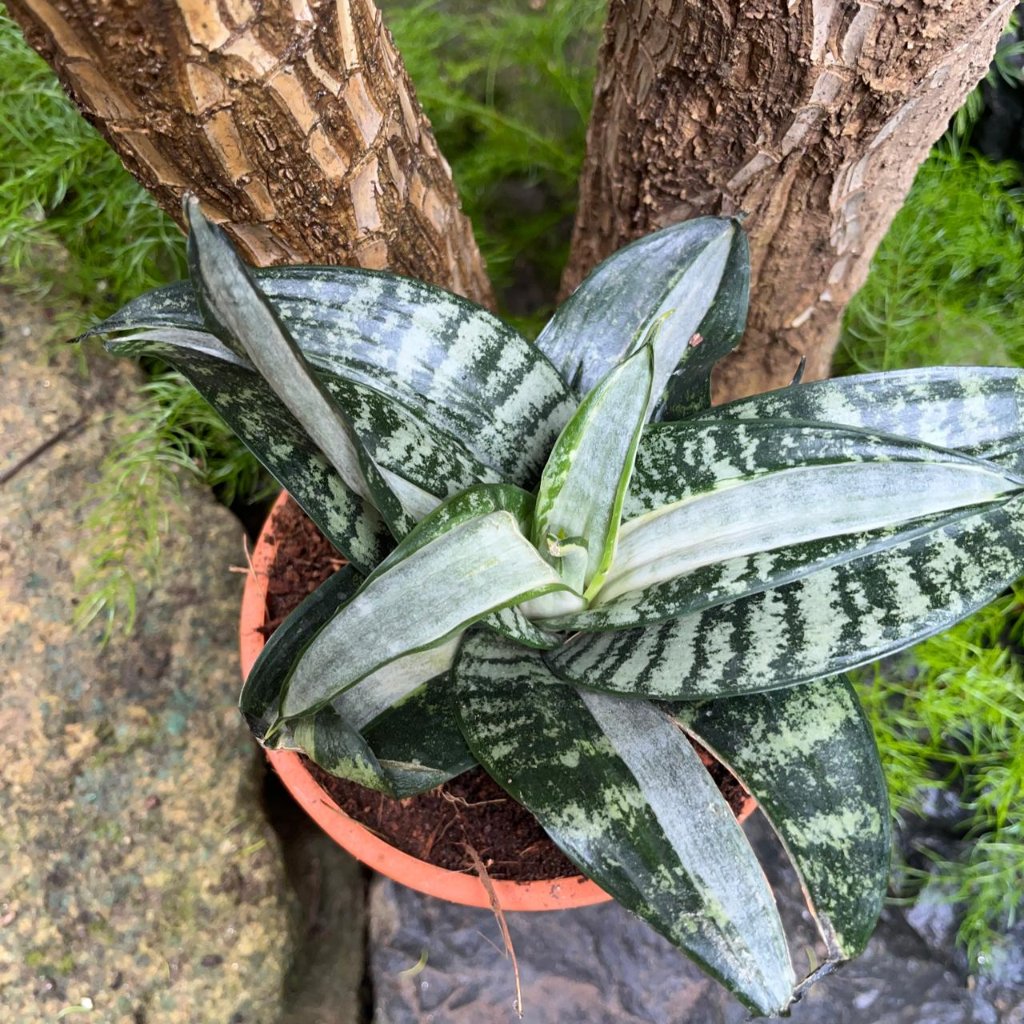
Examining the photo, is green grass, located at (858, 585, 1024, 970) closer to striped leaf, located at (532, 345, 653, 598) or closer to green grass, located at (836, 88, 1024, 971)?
green grass, located at (836, 88, 1024, 971)

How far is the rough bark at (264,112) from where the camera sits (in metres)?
0.42

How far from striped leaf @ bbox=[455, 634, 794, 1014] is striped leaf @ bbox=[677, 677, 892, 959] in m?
0.03

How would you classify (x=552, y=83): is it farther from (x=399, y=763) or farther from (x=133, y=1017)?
(x=133, y=1017)

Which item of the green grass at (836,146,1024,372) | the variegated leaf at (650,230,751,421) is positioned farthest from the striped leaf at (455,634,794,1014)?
the green grass at (836,146,1024,372)

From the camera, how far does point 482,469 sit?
1.87 feet

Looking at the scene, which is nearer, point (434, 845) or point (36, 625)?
point (434, 845)

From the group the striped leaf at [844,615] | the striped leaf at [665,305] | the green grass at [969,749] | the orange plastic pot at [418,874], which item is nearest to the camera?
the striped leaf at [844,615]

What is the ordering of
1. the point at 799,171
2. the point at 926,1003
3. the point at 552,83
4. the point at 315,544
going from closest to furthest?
the point at 799,171, the point at 315,544, the point at 926,1003, the point at 552,83

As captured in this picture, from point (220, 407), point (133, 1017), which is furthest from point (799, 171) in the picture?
point (133, 1017)

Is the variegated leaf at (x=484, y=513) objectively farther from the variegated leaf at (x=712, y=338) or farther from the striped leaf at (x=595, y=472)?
the variegated leaf at (x=712, y=338)

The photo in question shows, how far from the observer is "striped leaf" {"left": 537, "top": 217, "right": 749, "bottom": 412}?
2.01ft

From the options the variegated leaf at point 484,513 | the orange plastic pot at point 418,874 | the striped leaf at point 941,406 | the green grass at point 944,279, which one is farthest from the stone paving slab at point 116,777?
the green grass at point 944,279

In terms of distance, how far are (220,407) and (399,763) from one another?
0.26 meters

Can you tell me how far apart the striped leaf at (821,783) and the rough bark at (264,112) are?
1.39 feet
